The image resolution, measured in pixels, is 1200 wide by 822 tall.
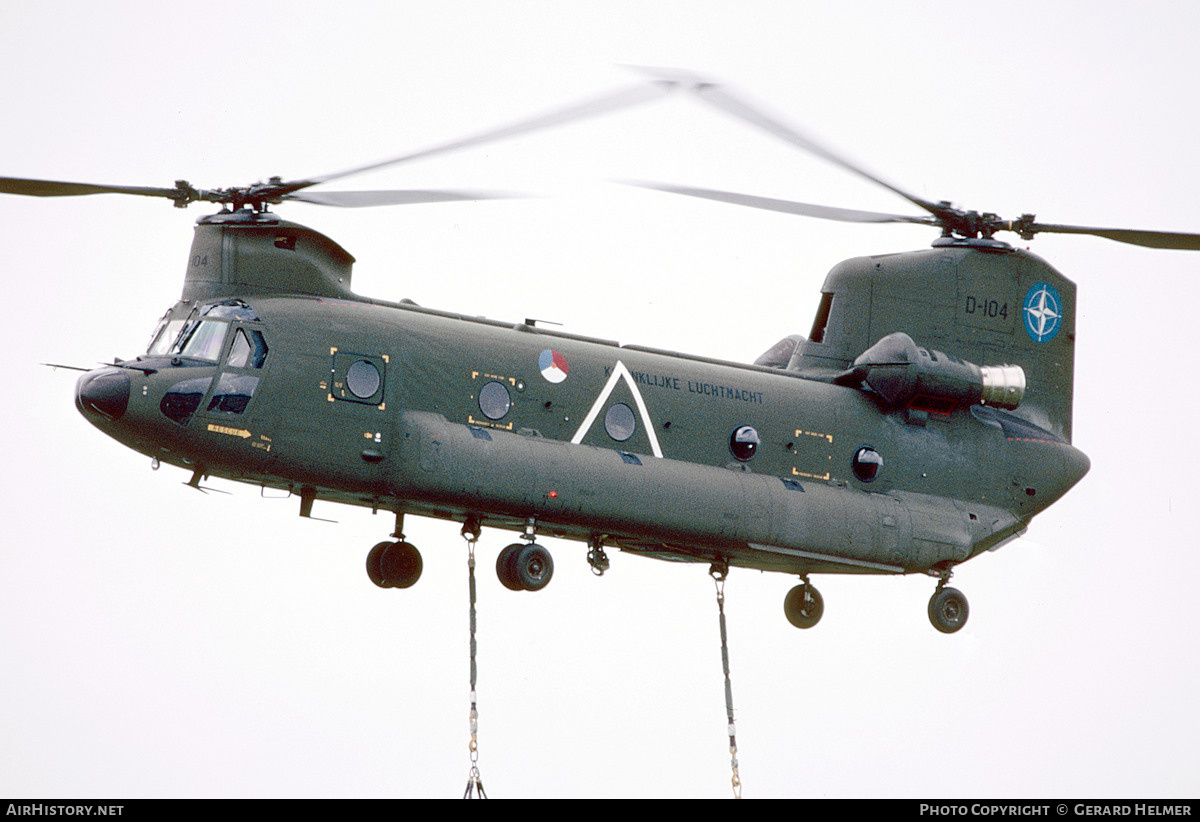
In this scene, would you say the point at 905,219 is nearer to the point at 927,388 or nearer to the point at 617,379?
the point at 927,388

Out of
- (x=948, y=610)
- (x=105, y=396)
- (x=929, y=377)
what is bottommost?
(x=948, y=610)

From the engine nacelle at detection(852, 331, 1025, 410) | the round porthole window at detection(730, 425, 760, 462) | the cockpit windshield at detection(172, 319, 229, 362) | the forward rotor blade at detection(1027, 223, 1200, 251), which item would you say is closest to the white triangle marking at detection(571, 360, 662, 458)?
the round porthole window at detection(730, 425, 760, 462)

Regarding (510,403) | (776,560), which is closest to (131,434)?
(510,403)

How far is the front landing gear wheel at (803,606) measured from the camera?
26125 mm

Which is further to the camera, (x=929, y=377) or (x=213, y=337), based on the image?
(x=929, y=377)

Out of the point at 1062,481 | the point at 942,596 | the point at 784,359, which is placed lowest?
the point at 942,596

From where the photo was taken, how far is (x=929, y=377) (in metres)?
24.9

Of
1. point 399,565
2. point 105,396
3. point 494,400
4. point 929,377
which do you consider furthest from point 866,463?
point 105,396

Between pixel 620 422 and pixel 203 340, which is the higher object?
pixel 203 340

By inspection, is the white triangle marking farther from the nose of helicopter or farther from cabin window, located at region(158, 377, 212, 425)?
the nose of helicopter

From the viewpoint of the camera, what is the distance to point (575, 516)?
864 inches

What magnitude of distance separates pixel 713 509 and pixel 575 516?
1906 millimetres

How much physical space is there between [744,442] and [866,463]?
1.98 meters

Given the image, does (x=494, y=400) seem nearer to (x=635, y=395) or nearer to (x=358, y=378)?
(x=358, y=378)
